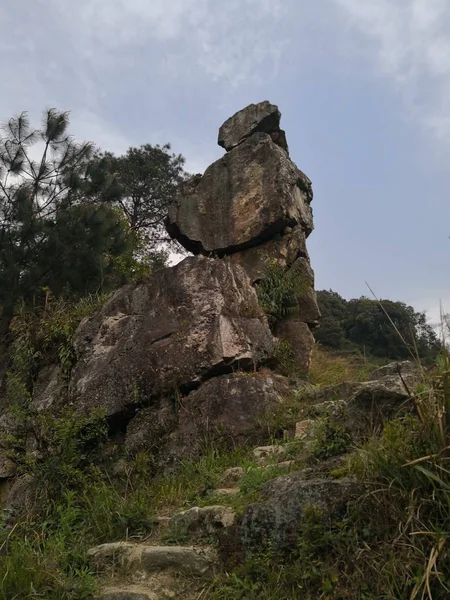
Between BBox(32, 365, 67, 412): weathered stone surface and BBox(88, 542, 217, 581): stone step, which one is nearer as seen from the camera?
BBox(88, 542, 217, 581): stone step

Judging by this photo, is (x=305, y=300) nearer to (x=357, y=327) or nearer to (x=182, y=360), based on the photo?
(x=182, y=360)

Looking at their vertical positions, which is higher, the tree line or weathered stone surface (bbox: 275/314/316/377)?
the tree line

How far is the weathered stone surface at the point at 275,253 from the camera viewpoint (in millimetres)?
9359

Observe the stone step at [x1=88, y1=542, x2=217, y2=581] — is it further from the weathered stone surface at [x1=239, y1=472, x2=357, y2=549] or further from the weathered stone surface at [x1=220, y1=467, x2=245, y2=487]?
the weathered stone surface at [x1=220, y1=467, x2=245, y2=487]

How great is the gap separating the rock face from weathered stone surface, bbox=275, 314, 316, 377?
0.03 metres

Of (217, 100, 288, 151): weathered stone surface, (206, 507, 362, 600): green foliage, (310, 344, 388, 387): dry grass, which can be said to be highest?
(217, 100, 288, 151): weathered stone surface

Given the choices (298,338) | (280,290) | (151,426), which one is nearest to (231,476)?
(151,426)

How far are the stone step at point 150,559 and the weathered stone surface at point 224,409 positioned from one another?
75.8 inches

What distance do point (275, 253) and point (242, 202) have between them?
104 cm

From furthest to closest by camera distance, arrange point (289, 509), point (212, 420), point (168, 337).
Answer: point (168, 337)
point (212, 420)
point (289, 509)

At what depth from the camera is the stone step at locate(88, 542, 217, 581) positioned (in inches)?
139

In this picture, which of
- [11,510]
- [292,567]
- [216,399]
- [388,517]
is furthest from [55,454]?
[388,517]

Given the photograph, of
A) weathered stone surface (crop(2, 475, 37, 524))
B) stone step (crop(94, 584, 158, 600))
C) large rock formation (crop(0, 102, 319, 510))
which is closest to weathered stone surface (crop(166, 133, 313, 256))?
large rock formation (crop(0, 102, 319, 510))

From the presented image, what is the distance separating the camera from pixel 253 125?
35.4ft
